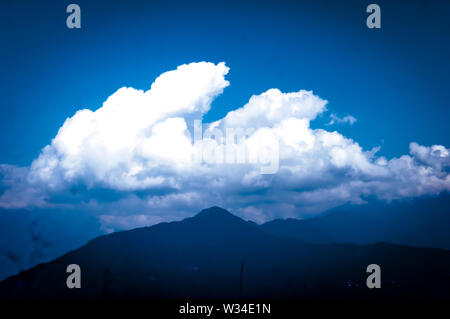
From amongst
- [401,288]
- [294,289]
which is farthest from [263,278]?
[401,288]

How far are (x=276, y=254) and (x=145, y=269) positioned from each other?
286 feet

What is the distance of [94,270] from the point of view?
448ft

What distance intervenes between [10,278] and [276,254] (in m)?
143

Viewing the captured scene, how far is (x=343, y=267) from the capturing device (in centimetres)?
13650
